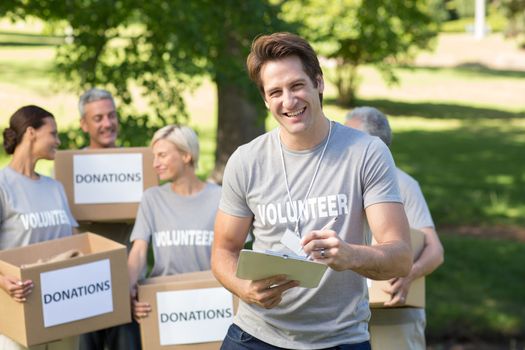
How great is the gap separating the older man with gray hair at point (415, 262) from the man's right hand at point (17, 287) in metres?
1.64

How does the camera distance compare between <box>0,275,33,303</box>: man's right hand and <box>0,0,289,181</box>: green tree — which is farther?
<box>0,0,289,181</box>: green tree

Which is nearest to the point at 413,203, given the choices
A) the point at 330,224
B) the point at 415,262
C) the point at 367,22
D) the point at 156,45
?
the point at 415,262

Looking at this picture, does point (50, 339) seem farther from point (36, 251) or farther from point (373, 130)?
point (373, 130)

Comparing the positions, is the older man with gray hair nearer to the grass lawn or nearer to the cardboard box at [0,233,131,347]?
the cardboard box at [0,233,131,347]

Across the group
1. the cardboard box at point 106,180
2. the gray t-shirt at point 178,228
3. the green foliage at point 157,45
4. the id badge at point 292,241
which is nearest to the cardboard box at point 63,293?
the gray t-shirt at point 178,228

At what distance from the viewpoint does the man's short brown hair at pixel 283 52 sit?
10.6 feet

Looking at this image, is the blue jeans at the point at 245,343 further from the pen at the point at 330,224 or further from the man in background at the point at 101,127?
the man in background at the point at 101,127

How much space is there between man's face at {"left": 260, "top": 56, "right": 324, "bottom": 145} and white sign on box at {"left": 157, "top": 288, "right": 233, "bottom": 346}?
1898 millimetres

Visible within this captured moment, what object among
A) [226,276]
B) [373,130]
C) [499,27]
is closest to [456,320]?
[373,130]

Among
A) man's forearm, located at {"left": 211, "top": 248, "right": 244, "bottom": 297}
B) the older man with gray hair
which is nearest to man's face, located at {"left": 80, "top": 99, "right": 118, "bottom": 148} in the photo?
the older man with gray hair

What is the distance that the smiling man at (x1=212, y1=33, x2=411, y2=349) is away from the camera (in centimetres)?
321

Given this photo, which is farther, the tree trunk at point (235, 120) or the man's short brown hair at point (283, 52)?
the tree trunk at point (235, 120)

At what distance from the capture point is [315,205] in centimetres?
323

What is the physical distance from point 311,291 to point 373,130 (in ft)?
5.34
